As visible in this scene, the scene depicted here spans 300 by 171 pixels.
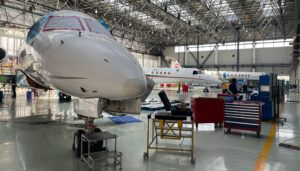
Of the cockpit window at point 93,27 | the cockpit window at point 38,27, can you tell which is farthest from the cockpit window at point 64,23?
the cockpit window at point 38,27

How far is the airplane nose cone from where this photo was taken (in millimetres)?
3768

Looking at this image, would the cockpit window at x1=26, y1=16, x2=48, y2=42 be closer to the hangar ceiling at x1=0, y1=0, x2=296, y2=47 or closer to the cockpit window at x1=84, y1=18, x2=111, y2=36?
the cockpit window at x1=84, y1=18, x2=111, y2=36

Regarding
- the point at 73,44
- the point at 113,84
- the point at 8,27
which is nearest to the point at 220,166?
the point at 113,84

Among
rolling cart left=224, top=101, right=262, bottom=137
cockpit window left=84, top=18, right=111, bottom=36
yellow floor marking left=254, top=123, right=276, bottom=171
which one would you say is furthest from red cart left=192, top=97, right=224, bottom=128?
cockpit window left=84, top=18, right=111, bottom=36

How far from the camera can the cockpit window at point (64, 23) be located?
16.5 ft

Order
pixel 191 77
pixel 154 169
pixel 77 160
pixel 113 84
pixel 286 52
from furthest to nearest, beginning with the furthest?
pixel 286 52, pixel 191 77, pixel 77 160, pixel 154 169, pixel 113 84

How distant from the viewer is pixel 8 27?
95.9 ft

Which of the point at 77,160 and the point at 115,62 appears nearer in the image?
the point at 115,62

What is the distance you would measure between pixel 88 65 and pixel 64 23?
197 centimetres

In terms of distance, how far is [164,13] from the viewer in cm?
3262

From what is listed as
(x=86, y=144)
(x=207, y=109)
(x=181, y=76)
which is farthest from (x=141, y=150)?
(x=181, y=76)

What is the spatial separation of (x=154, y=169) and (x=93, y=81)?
213 centimetres

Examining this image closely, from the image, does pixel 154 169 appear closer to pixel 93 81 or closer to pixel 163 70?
pixel 93 81

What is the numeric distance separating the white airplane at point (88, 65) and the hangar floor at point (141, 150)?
975mm
